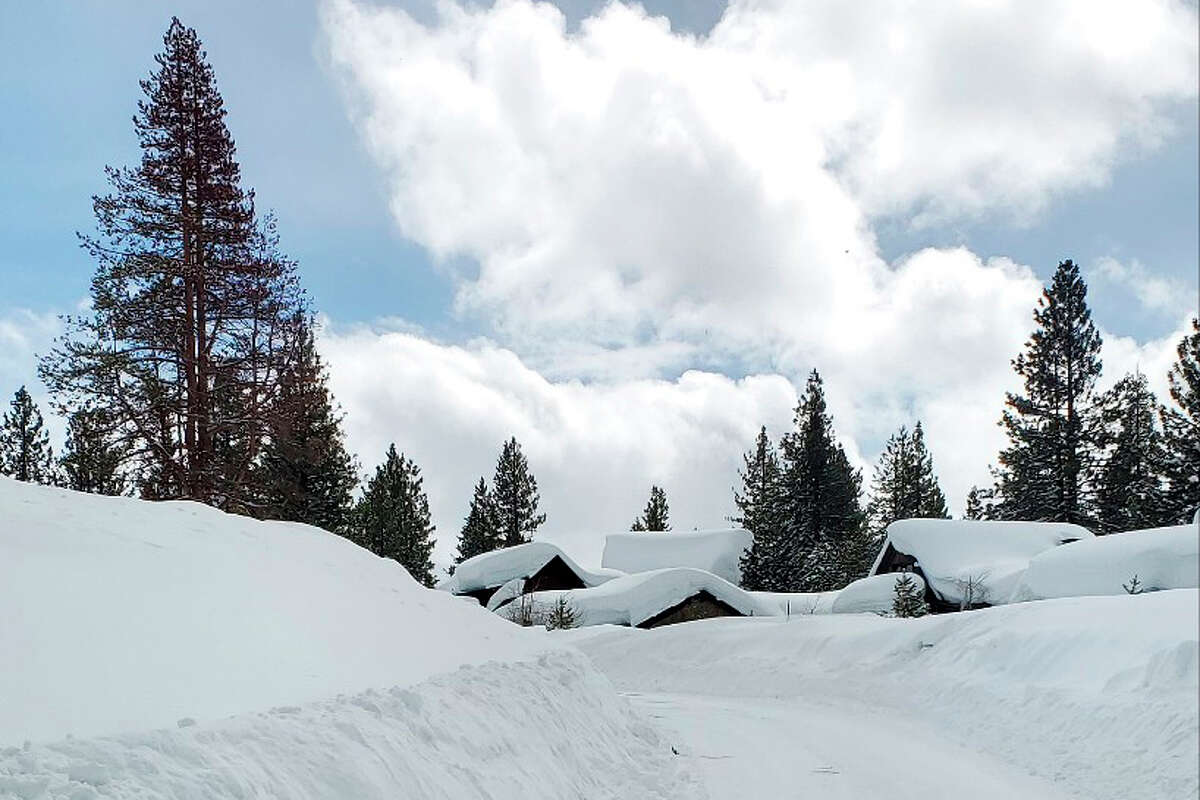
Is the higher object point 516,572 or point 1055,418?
point 1055,418

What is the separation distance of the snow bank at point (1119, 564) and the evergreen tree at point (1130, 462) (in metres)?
0.14

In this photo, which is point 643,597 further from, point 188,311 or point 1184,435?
point 1184,435

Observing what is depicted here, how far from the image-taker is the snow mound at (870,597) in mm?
23375

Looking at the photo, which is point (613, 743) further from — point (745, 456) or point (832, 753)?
point (745, 456)

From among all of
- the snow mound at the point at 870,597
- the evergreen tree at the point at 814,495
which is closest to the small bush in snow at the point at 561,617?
the snow mound at the point at 870,597

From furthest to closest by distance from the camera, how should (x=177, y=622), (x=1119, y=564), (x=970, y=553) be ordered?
(x=970, y=553) → (x=177, y=622) → (x=1119, y=564)

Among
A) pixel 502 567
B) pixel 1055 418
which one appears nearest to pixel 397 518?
pixel 502 567

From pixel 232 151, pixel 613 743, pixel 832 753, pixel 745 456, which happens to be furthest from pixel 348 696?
pixel 745 456

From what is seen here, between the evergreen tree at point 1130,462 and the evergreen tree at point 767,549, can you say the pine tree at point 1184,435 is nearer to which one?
the evergreen tree at point 1130,462

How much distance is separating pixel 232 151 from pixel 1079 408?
22.9 meters

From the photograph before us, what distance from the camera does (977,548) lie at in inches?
383

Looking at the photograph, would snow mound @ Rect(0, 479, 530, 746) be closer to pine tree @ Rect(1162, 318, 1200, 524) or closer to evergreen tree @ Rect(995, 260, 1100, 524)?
evergreen tree @ Rect(995, 260, 1100, 524)

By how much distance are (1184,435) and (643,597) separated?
27.1 meters

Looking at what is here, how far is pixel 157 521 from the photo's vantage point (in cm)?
898
